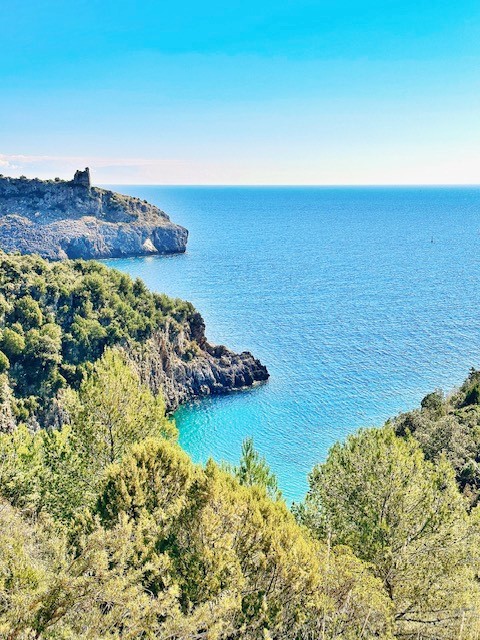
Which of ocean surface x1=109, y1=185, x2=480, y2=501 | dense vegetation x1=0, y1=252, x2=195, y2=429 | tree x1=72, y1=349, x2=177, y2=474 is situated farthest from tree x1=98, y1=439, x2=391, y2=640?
ocean surface x1=109, y1=185, x2=480, y2=501

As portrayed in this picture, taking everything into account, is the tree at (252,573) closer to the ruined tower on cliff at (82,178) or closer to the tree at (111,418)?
the tree at (111,418)

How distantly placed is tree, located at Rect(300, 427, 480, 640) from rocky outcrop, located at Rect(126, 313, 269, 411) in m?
36.7

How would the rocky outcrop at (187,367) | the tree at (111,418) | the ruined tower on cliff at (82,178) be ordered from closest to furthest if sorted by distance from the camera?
the tree at (111,418)
the rocky outcrop at (187,367)
the ruined tower on cliff at (82,178)

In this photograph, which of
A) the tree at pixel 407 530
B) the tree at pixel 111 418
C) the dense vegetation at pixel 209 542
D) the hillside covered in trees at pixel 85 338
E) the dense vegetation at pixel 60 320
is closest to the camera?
the dense vegetation at pixel 209 542

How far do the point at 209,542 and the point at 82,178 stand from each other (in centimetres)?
13513

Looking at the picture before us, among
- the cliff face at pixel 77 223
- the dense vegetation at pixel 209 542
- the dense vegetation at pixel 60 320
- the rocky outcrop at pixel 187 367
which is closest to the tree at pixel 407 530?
the dense vegetation at pixel 209 542


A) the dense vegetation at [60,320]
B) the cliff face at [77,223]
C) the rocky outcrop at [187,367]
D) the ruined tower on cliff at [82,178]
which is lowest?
the rocky outcrop at [187,367]

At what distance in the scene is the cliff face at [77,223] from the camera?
130000 millimetres

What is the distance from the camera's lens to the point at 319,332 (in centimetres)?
7281

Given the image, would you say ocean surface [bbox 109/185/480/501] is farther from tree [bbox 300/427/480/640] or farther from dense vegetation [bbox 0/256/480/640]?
tree [bbox 300/427/480/640]

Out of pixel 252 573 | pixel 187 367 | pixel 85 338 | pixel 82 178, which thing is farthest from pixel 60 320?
pixel 82 178

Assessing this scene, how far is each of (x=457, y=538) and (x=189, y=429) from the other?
1393 inches

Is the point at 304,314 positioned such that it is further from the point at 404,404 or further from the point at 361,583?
the point at 361,583

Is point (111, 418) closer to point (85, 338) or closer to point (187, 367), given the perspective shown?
point (85, 338)
